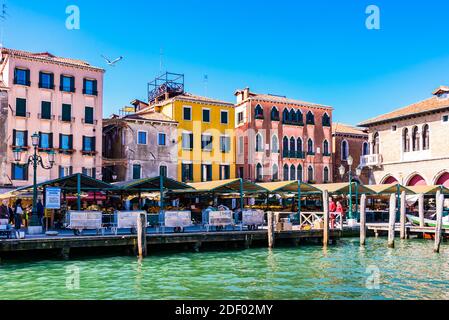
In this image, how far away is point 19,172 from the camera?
32.3m

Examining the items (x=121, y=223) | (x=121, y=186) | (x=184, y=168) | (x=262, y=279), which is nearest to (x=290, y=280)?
(x=262, y=279)

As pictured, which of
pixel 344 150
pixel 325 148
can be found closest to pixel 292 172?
pixel 325 148

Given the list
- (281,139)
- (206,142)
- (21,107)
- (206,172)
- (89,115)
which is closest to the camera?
(21,107)

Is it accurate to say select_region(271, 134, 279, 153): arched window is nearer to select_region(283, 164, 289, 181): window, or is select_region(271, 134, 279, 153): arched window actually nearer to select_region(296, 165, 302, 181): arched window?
select_region(283, 164, 289, 181): window

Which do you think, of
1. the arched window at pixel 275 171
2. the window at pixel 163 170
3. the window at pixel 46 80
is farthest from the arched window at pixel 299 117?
the window at pixel 46 80

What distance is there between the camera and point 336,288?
1436cm

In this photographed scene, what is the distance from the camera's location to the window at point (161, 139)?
38.3 metres

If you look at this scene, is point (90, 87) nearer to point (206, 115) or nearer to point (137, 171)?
point (137, 171)

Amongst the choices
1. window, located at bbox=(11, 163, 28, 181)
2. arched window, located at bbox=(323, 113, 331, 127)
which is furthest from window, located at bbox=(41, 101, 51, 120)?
arched window, located at bbox=(323, 113, 331, 127)

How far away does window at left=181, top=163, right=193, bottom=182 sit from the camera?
3953 cm

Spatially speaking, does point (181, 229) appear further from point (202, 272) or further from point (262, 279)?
point (262, 279)

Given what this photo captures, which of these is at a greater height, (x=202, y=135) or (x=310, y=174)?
(x=202, y=135)

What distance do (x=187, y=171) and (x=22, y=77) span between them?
41.5 ft

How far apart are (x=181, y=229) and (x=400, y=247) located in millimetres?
9414
